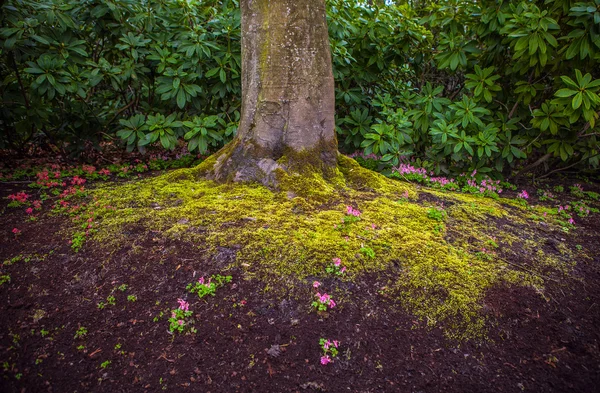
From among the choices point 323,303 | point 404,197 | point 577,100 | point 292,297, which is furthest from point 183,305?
point 577,100

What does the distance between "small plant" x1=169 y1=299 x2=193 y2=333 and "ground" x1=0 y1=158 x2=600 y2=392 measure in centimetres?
2

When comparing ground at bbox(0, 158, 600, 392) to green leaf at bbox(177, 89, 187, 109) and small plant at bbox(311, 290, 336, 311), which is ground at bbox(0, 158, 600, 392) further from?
green leaf at bbox(177, 89, 187, 109)

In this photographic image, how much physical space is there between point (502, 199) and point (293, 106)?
6.74 ft

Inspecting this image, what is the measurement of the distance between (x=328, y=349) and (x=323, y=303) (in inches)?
9.3

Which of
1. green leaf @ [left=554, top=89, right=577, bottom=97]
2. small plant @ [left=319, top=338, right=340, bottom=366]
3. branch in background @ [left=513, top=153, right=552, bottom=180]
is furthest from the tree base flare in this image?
branch in background @ [left=513, top=153, right=552, bottom=180]

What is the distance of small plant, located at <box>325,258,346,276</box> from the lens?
1938 millimetres

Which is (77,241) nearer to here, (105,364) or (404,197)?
(105,364)

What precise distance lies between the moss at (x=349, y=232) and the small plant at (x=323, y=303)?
0.14 m

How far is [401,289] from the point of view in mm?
1887

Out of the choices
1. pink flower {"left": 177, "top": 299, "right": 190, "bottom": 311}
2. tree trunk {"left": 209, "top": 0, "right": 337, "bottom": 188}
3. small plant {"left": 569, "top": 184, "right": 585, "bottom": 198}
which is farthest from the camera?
small plant {"left": 569, "top": 184, "right": 585, "bottom": 198}

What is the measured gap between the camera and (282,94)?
8.91 ft

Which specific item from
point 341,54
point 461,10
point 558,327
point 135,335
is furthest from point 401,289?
point 461,10

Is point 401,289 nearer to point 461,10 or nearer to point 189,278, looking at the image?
point 189,278

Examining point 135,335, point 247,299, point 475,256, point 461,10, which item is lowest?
point 135,335
